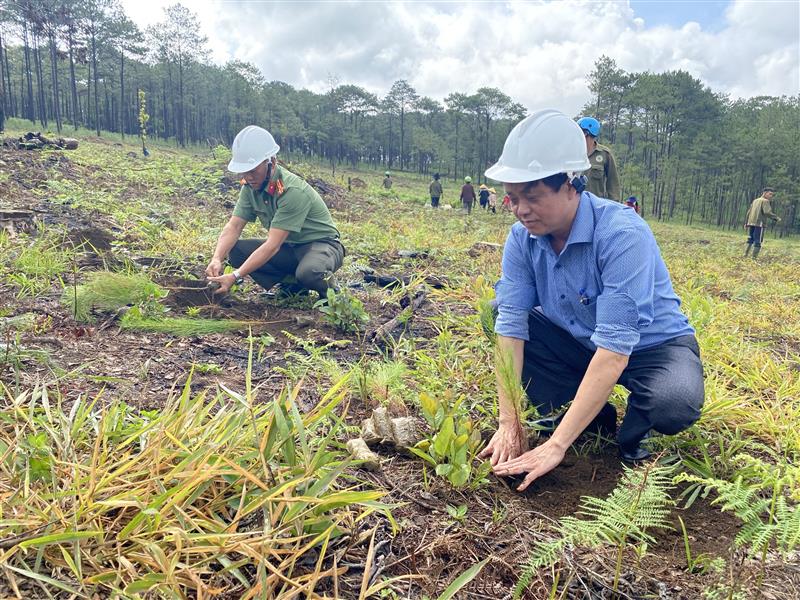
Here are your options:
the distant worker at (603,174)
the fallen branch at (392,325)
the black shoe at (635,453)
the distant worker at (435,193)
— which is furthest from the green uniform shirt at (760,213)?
the black shoe at (635,453)

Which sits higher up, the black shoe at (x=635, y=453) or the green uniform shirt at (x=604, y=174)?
the green uniform shirt at (x=604, y=174)

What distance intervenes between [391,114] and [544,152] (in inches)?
2326

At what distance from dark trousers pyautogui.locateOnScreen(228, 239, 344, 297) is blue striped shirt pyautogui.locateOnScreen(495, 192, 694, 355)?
1.93 meters

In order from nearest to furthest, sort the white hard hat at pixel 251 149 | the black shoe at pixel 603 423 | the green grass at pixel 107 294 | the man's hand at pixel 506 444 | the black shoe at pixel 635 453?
the man's hand at pixel 506 444 → the black shoe at pixel 635 453 → the black shoe at pixel 603 423 → the green grass at pixel 107 294 → the white hard hat at pixel 251 149

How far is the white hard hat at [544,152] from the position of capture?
1.71m

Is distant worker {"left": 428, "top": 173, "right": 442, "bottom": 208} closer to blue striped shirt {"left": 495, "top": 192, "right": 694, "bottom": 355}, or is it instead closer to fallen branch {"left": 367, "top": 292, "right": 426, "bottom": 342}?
fallen branch {"left": 367, "top": 292, "right": 426, "bottom": 342}

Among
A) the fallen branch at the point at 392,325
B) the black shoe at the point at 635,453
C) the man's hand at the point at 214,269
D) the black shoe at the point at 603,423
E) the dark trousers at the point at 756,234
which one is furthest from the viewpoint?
the dark trousers at the point at 756,234

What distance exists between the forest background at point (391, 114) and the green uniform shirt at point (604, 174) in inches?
677

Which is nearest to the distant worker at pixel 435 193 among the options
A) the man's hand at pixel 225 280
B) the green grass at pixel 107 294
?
the man's hand at pixel 225 280

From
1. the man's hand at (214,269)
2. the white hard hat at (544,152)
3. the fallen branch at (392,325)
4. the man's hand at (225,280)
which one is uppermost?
the white hard hat at (544,152)

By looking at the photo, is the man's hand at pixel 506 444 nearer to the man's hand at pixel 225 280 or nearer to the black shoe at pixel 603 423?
the black shoe at pixel 603 423

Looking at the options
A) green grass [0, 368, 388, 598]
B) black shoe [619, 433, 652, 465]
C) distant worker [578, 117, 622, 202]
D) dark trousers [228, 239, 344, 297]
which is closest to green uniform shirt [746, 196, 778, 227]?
distant worker [578, 117, 622, 202]

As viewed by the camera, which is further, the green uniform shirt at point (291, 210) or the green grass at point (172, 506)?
the green uniform shirt at point (291, 210)

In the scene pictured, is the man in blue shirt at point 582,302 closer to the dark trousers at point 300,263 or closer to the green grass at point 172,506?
the green grass at point 172,506
